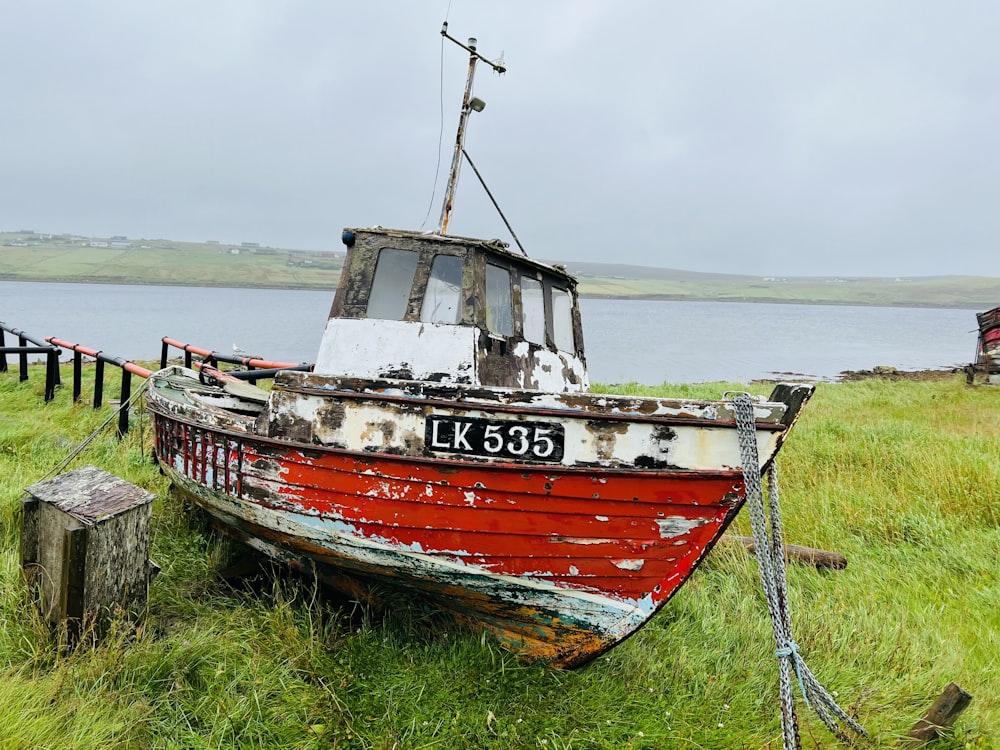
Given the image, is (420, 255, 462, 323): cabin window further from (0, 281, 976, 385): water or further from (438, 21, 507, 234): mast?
(0, 281, 976, 385): water

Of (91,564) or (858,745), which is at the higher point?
(91,564)

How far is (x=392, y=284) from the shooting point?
481 centimetres

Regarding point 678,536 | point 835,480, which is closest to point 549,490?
point 678,536

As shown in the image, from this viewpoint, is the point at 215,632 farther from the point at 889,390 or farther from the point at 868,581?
the point at 889,390

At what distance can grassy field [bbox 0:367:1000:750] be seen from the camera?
2.96m

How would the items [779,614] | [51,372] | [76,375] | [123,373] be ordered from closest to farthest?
1. [779,614]
2. [123,373]
3. [76,375]
4. [51,372]

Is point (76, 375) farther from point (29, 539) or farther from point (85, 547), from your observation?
point (85, 547)

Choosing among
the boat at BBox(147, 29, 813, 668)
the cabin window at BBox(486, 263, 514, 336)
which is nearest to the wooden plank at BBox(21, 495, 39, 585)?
the boat at BBox(147, 29, 813, 668)

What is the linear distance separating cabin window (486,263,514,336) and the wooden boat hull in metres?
1.65

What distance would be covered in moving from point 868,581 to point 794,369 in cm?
3047

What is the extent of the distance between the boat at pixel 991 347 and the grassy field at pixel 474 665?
16242mm

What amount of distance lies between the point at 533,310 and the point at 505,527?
2320mm

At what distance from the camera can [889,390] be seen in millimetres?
18375

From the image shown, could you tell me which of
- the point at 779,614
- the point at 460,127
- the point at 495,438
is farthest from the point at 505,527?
the point at 460,127
